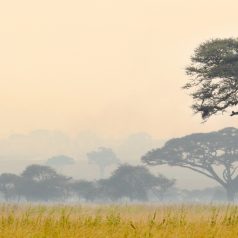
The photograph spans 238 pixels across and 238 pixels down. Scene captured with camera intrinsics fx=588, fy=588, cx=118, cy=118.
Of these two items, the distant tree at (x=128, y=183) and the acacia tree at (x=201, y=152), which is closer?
the acacia tree at (x=201, y=152)

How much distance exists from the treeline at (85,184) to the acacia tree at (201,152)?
40.6ft

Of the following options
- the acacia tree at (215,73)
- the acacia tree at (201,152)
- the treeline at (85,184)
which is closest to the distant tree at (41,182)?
the treeline at (85,184)

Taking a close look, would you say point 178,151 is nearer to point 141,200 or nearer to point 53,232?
point 141,200

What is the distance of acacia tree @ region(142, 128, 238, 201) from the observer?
70500mm

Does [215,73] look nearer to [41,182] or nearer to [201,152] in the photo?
[201,152]

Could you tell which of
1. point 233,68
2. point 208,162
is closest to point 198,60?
point 233,68

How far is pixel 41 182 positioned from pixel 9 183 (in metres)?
6.08

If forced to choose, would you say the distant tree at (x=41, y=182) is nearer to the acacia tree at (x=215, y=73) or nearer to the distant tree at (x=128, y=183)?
the distant tree at (x=128, y=183)

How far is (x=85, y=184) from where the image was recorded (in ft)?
292

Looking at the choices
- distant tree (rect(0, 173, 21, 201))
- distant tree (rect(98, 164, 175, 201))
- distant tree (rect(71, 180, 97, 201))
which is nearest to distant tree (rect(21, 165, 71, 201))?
distant tree (rect(0, 173, 21, 201))

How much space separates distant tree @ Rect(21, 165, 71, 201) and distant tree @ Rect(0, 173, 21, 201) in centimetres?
146

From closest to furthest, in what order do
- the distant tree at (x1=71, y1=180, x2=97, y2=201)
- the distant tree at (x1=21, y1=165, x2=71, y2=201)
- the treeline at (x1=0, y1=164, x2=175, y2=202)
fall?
the treeline at (x1=0, y1=164, x2=175, y2=202) < the distant tree at (x1=21, y1=165, x2=71, y2=201) < the distant tree at (x1=71, y1=180, x2=97, y2=201)

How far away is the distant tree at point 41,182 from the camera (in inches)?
3359

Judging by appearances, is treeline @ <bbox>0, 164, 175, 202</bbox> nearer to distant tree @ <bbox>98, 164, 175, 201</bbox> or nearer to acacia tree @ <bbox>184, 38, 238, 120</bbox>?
distant tree @ <bbox>98, 164, 175, 201</bbox>
